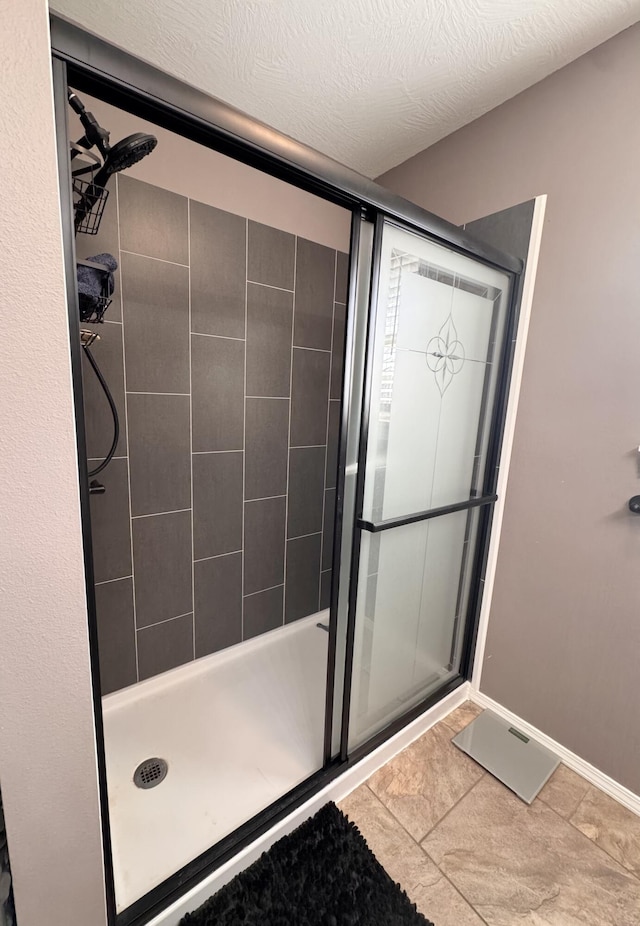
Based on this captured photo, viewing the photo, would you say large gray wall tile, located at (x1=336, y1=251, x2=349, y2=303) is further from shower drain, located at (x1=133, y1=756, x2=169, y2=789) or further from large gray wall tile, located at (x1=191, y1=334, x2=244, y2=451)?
shower drain, located at (x1=133, y1=756, x2=169, y2=789)

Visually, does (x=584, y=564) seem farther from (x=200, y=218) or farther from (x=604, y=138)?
(x=200, y=218)

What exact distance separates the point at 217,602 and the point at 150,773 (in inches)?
28.4

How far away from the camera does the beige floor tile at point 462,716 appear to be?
173 cm

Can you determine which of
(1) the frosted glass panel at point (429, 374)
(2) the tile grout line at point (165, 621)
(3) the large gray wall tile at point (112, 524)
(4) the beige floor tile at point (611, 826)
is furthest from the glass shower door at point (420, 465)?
(3) the large gray wall tile at point (112, 524)

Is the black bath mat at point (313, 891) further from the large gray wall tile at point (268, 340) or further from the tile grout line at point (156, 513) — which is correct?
the large gray wall tile at point (268, 340)

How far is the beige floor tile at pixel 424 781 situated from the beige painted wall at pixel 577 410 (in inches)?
15.4

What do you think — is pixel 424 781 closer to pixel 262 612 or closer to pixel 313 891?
pixel 313 891

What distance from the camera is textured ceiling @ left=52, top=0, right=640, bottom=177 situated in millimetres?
1171

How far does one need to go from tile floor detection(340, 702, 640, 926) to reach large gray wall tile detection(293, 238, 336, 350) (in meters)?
1.96

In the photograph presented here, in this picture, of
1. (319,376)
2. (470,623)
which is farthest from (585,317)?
(470,623)

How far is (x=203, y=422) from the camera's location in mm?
1797

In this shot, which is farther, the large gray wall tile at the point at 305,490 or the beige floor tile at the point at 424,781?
the large gray wall tile at the point at 305,490

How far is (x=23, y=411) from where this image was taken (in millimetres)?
622

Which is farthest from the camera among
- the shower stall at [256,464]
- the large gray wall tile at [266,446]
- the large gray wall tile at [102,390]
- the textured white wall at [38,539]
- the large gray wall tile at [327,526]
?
the large gray wall tile at [327,526]
